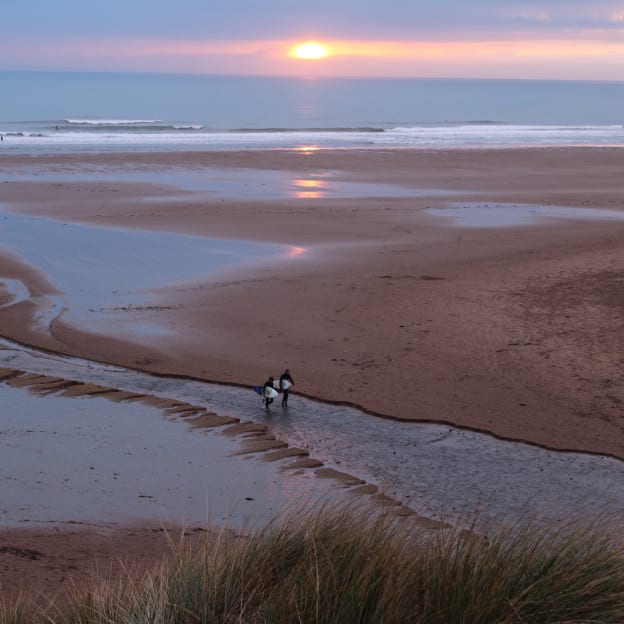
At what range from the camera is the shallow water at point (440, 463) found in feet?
23.9

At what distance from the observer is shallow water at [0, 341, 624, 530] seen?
7.27 meters

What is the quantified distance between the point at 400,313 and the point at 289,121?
265 ft

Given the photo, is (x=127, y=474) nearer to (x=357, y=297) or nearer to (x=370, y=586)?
(x=370, y=586)

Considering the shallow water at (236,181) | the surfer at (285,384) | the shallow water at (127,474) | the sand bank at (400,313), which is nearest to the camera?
the shallow water at (127,474)

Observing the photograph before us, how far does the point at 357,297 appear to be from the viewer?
14312 mm

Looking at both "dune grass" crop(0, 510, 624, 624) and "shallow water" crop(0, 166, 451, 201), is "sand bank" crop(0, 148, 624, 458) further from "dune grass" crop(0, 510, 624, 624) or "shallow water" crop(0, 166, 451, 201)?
"dune grass" crop(0, 510, 624, 624)

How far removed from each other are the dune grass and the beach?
3257 mm

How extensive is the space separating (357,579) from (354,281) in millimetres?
11406

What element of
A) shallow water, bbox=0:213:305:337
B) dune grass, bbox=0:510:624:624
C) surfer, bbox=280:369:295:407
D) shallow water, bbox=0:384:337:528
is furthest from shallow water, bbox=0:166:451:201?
dune grass, bbox=0:510:624:624

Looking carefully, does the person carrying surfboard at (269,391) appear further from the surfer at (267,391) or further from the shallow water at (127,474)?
the shallow water at (127,474)

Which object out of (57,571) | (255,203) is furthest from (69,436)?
(255,203)

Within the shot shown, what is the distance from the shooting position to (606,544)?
4660 mm

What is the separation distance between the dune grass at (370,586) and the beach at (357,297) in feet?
10.7

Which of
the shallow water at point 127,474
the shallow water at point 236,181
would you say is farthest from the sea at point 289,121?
the shallow water at point 127,474
